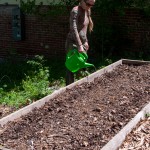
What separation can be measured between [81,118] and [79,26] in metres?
2.51

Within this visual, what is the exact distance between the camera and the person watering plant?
6.41m

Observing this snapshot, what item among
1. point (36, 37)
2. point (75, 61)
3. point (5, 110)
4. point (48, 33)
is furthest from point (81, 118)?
point (36, 37)

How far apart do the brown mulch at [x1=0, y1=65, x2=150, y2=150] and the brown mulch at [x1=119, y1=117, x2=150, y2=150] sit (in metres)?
0.18

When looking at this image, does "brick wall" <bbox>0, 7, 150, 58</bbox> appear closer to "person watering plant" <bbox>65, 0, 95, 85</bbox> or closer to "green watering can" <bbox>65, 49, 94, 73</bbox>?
"person watering plant" <bbox>65, 0, 95, 85</bbox>

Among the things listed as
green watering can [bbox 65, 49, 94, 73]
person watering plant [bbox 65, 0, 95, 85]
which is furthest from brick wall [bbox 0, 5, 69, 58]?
green watering can [bbox 65, 49, 94, 73]

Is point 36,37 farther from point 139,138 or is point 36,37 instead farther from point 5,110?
point 139,138

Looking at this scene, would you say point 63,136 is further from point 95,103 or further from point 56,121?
point 95,103

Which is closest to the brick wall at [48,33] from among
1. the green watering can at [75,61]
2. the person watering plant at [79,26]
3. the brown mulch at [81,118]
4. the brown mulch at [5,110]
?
the person watering plant at [79,26]

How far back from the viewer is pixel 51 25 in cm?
1197

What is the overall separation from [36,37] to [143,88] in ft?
22.9

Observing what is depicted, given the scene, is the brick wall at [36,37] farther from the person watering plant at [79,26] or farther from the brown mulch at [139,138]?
the brown mulch at [139,138]

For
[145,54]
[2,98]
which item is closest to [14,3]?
[145,54]

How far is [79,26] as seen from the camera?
6.74 meters

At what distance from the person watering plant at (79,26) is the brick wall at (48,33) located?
3.82 metres
